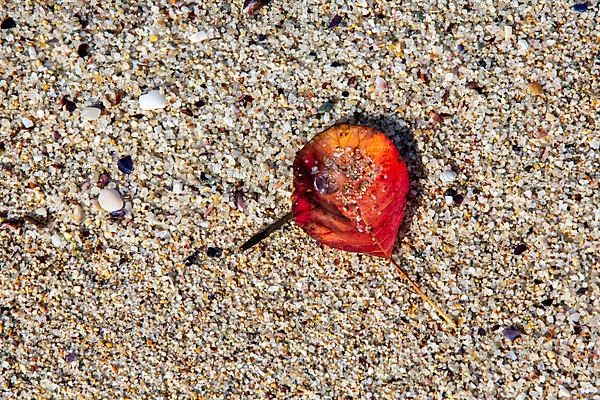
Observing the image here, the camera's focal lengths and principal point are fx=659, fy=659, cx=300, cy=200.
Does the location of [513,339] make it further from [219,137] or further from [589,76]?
[219,137]

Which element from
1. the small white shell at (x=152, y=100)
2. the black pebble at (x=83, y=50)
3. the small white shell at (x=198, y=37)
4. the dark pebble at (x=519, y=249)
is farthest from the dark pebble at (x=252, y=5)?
the dark pebble at (x=519, y=249)

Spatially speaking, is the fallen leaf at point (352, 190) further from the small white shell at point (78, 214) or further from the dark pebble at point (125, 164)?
the small white shell at point (78, 214)

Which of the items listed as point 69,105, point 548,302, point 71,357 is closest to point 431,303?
point 548,302

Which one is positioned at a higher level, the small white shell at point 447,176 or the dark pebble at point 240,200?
the small white shell at point 447,176

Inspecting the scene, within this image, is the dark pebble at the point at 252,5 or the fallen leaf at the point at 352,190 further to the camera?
the dark pebble at the point at 252,5

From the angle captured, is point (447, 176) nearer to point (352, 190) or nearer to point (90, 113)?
point (352, 190)

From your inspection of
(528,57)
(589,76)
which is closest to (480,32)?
(528,57)

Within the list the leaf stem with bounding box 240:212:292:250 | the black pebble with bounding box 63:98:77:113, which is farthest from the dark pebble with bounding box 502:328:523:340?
the black pebble with bounding box 63:98:77:113
